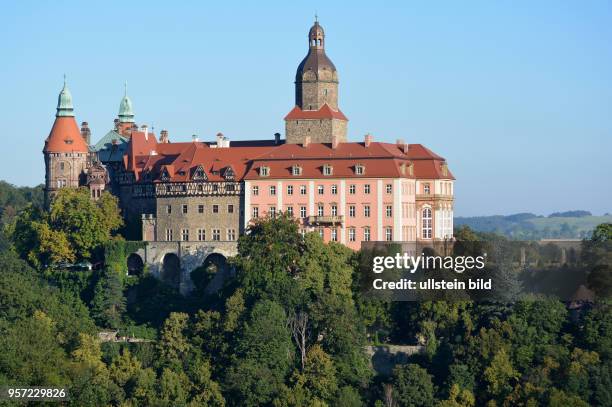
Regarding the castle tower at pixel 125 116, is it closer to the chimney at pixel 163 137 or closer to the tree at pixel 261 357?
the chimney at pixel 163 137

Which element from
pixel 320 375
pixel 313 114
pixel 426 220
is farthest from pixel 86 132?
pixel 320 375

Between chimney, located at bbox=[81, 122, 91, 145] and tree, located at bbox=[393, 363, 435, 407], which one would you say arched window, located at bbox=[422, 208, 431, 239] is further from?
chimney, located at bbox=[81, 122, 91, 145]

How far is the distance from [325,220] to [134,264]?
11.9m

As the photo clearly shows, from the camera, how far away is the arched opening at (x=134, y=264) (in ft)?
339

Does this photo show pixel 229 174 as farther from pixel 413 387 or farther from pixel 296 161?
pixel 413 387

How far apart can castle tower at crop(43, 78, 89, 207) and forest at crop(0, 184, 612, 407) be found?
8580mm

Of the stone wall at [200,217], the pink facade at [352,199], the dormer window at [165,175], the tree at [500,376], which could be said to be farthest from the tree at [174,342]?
the tree at [500,376]

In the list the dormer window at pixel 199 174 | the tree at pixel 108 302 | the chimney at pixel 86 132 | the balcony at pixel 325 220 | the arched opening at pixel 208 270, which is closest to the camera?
the tree at pixel 108 302

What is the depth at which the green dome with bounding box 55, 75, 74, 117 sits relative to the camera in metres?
111

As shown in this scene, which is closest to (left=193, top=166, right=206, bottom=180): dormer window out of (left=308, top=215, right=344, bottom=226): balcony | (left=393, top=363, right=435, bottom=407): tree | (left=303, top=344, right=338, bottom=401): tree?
(left=308, top=215, right=344, bottom=226): balcony

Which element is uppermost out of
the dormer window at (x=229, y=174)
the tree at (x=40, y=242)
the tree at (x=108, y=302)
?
the dormer window at (x=229, y=174)

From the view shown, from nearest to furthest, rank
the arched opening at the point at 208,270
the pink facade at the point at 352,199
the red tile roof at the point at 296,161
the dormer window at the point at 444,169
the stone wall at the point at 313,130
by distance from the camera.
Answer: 1. the pink facade at the point at 352,199
2. the arched opening at the point at 208,270
3. the red tile roof at the point at 296,161
4. the dormer window at the point at 444,169
5. the stone wall at the point at 313,130

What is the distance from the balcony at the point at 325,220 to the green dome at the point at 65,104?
19.2m

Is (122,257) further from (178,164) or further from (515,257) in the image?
(515,257)
